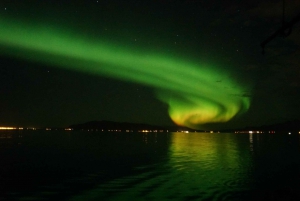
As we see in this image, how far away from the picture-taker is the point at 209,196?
23.8 m

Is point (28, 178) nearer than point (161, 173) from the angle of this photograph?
Yes

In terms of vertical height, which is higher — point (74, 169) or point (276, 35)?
point (276, 35)

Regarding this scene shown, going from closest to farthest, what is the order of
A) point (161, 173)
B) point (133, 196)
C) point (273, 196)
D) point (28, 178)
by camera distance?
point (273, 196)
point (133, 196)
point (28, 178)
point (161, 173)

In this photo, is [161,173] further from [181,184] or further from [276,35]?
[276,35]

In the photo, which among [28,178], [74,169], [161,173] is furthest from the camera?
[74,169]

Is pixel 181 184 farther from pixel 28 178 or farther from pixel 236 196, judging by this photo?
pixel 28 178

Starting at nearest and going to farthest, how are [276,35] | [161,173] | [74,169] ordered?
[276,35] → [161,173] → [74,169]

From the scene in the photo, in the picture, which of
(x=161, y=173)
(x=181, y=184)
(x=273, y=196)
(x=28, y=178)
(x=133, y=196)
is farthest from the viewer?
(x=161, y=173)

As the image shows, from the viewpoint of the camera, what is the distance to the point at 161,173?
35.4 meters

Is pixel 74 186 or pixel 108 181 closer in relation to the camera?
pixel 74 186

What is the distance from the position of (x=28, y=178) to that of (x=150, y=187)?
11.8 meters

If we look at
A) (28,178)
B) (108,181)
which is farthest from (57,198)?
(28,178)

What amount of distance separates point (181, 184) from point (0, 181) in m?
15.1

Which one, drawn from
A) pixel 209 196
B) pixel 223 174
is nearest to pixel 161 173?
pixel 223 174
